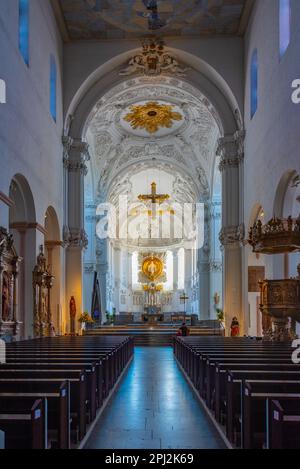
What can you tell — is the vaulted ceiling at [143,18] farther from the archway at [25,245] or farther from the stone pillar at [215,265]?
the stone pillar at [215,265]

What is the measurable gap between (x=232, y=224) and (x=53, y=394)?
57.9 feet

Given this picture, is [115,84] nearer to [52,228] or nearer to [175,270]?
[52,228]

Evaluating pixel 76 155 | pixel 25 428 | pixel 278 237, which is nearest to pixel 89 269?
pixel 76 155

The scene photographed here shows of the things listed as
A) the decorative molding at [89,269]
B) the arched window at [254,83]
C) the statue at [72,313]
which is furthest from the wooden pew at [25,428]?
the decorative molding at [89,269]

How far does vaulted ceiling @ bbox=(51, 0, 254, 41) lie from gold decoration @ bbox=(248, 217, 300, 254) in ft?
30.8

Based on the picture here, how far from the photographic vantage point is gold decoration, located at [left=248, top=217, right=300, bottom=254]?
43.3ft

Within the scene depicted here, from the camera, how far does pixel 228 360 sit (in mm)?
8219

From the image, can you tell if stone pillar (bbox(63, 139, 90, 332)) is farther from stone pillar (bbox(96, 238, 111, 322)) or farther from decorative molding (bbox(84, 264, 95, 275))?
stone pillar (bbox(96, 238, 111, 322))

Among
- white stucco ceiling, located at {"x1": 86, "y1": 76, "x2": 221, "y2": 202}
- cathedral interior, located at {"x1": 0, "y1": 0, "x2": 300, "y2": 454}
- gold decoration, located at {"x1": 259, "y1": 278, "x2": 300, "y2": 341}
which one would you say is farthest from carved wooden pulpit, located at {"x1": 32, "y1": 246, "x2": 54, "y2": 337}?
white stucco ceiling, located at {"x1": 86, "y1": 76, "x2": 221, "y2": 202}

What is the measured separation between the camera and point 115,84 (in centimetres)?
2295

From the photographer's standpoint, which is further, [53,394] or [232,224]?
[232,224]

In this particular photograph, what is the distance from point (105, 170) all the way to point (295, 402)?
93.0 ft

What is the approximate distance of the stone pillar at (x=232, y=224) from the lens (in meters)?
22.0
